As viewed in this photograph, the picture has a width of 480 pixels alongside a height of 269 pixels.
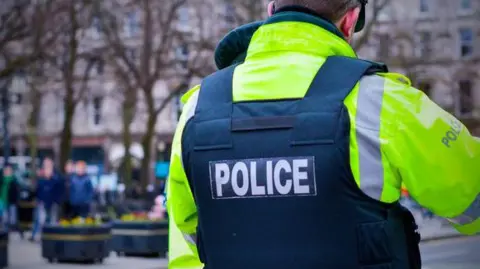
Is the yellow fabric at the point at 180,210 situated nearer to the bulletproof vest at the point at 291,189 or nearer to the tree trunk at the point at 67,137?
the bulletproof vest at the point at 291,189

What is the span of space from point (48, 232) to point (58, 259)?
0.56 meters

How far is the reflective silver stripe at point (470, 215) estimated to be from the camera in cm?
301

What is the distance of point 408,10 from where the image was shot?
61.4 metres

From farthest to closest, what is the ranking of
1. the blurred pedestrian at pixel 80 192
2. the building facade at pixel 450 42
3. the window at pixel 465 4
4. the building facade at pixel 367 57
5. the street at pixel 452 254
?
the window at pixel 465 4 < the building facade at pixel 450 42 < the building facade at pixel 367 57 < the blurred pedestrian at pixel 80 192 < the street at pixel 452 254

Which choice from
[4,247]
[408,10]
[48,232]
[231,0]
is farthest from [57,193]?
[408,10]

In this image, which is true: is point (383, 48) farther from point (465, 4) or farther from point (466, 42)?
point (465, 4)

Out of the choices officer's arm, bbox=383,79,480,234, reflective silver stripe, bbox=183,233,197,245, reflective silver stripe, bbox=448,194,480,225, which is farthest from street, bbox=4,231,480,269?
officer's arm, bbox=383,79,480,234

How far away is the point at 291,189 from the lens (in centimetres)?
300

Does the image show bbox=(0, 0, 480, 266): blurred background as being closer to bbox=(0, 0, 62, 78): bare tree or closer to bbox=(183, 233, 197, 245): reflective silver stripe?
bbox=(0, 0, 62, 78): bare tree

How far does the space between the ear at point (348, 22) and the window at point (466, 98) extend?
57406 mm

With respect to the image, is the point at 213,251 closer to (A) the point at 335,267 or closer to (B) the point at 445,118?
(A) the point at 335,267

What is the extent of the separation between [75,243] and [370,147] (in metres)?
18.2

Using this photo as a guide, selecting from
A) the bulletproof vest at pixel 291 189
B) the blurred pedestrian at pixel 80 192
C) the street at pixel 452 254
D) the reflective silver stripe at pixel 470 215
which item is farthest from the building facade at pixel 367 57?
the reflective silver stripe at pixel 470 215

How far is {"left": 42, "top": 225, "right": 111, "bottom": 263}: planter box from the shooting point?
816 inches
